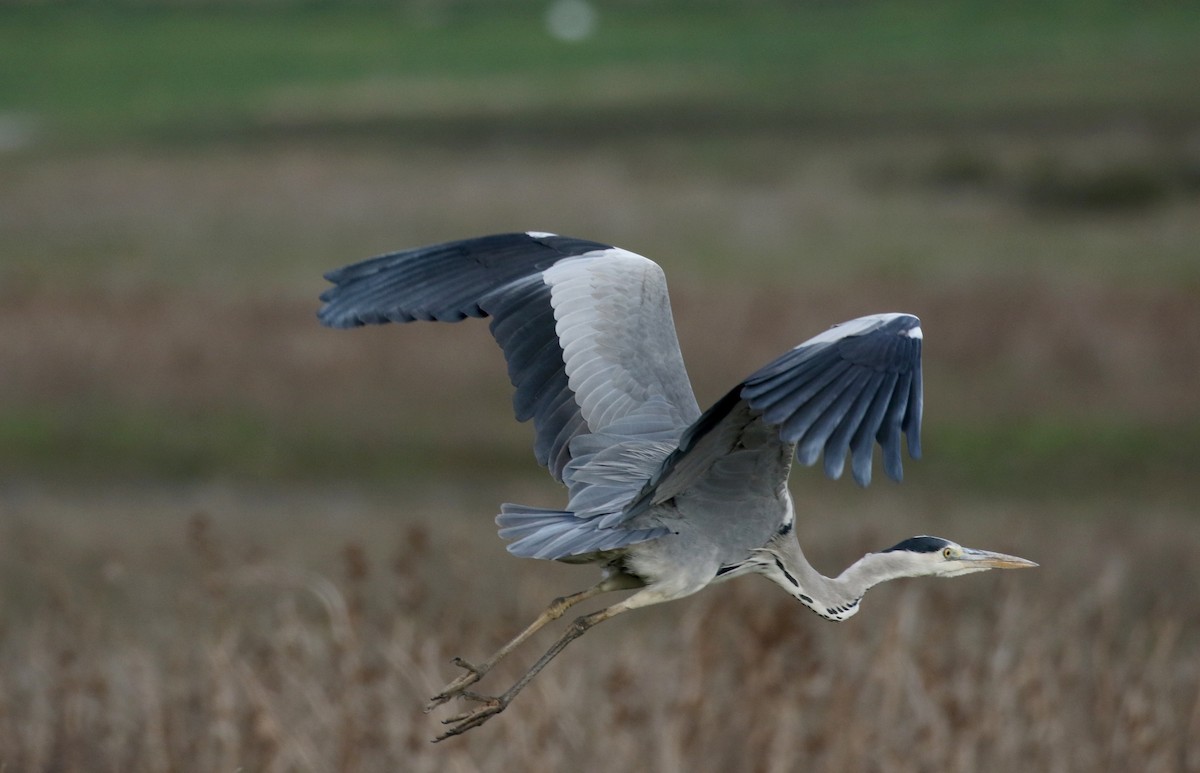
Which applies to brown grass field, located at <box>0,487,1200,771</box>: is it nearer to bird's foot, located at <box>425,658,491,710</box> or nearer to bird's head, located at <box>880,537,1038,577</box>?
bird's foot, located at <box>425,658,491,710</box>

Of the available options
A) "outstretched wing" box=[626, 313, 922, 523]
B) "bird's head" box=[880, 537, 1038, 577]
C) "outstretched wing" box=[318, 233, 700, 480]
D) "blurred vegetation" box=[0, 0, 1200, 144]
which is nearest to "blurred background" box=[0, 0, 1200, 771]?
"blurred vegetation" box=[0, 0, 1200, 144]

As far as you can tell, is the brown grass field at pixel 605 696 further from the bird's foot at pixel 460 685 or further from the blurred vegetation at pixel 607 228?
the blurred vegetation at pixel 607 228

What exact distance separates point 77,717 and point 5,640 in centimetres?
253

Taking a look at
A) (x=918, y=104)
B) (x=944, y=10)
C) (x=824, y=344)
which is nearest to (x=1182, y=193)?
(x=918, y=104)

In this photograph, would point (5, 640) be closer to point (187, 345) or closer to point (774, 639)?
point (774, 639)

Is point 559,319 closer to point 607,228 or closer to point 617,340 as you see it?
point 617,340

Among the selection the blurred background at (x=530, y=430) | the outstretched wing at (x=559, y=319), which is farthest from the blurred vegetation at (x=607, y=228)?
the outstretched wing at (x=559, y=319)

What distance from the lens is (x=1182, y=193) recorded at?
2189 cm

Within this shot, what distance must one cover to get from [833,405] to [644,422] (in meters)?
0.91

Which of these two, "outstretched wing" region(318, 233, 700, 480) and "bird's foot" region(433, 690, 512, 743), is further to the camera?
"outstretched wing" region(318, 233, 700, 480)

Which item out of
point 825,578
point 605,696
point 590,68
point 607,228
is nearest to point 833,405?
point 825,578

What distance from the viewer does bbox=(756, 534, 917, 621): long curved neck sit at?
4422 millimetres

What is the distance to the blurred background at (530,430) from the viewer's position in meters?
6.04

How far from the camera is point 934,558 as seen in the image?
4.41 metres
